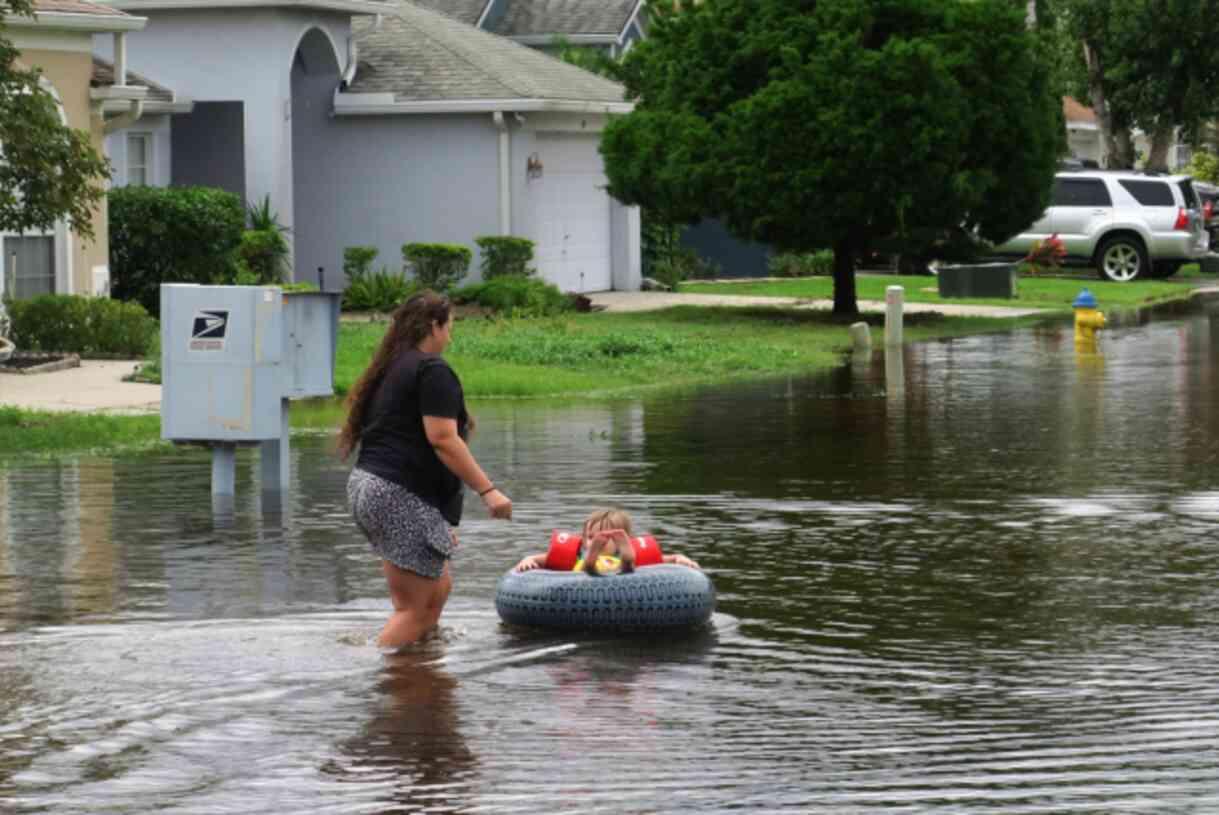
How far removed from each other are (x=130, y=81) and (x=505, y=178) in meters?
6.43

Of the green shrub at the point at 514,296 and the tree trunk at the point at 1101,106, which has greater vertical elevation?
the tree trunk at the point at 1101,106

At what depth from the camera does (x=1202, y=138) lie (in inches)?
3211

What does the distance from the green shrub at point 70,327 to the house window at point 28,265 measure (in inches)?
56.0

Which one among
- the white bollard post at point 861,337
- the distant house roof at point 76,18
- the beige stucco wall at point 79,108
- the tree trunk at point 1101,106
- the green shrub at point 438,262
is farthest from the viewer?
the tree trunk at point 1101,106

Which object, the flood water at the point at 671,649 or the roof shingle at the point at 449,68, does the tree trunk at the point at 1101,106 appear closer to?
the roof shingle at the point at 449,68

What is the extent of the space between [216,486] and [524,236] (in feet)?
68.9

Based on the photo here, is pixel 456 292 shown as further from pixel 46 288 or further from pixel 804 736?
pixel 804 736

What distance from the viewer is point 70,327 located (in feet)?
83.3

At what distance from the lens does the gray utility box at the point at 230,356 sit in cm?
1502

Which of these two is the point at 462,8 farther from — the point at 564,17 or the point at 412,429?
the point at 412,429

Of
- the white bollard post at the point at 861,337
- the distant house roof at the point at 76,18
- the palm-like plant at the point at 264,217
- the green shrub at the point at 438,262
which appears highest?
the distant house roof at the point at 76,18

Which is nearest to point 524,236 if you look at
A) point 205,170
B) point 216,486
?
point 205,170

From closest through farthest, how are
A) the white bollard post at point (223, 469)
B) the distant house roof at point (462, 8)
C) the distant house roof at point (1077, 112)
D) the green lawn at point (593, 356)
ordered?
the white bollard post at point (223, 469)
the green lawn at point (593, 356)
the distant house roof at point (462, 8)
the distant house roof at point (1077, 112)

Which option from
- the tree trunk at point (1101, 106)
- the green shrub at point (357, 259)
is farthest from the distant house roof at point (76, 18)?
the tree trunk at point (1101, 106)
